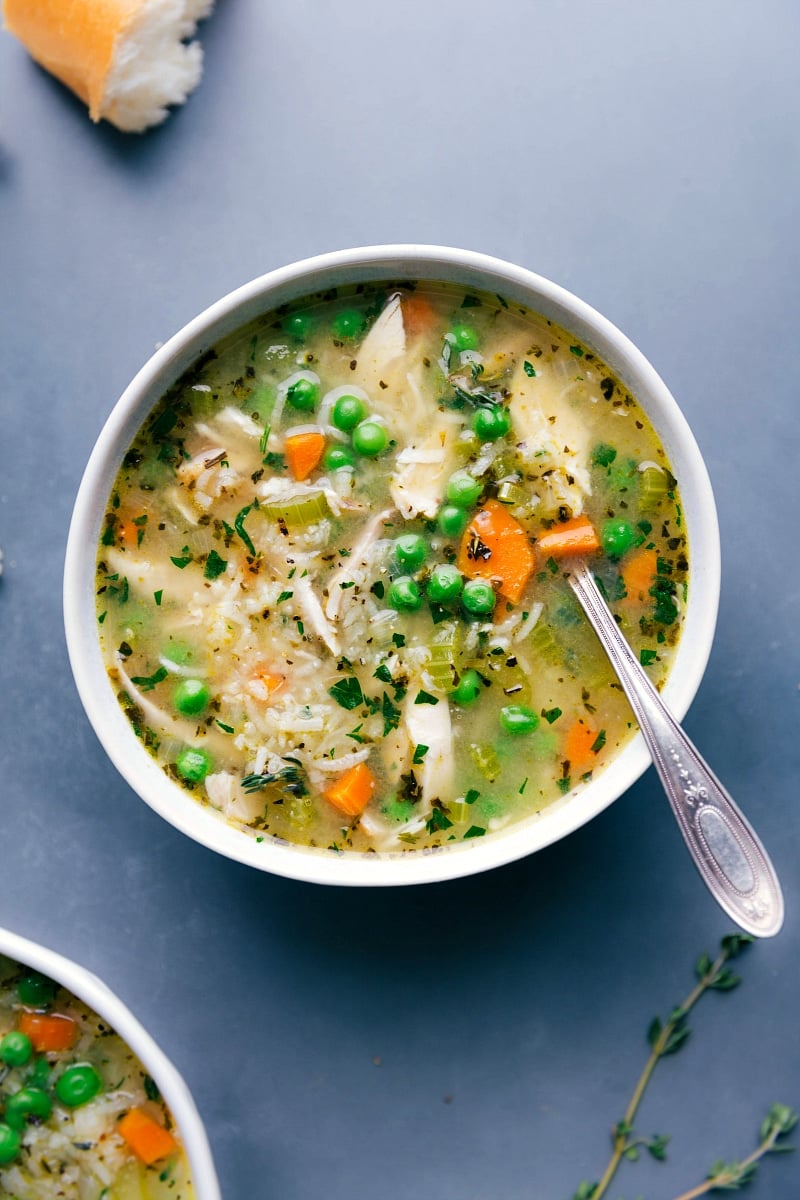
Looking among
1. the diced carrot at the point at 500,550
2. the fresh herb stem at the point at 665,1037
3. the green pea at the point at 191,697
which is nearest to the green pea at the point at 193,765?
the green pea at the point at 191,697

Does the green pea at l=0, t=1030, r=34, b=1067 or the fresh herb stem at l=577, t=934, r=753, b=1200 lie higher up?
the fresh herb stem at l=577, t=934, r=753, b=1200

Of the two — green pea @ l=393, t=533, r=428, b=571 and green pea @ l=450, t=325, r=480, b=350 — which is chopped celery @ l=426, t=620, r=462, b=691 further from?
green pea @ l=450, t=325, r=480, b=350

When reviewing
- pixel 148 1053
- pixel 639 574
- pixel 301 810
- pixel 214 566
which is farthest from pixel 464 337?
pixel 148 1053

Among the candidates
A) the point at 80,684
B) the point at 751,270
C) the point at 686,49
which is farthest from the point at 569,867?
the point at 686,49

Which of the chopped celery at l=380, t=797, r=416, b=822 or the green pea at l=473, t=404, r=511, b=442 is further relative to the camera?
the chopped celery at l=380, t=797, r=416, b=822

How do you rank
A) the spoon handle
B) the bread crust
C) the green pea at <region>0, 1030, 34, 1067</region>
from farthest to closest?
the bread crust, the green pea at <region>0, 1030, 34, 1067</region>, the spoon handle

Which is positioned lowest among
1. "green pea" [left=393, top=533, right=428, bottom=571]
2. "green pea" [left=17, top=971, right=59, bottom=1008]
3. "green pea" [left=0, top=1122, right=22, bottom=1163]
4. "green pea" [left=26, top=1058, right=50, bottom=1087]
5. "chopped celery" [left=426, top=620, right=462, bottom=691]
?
"green pea" [left=0, top=1122, right=22, bottom=1163]

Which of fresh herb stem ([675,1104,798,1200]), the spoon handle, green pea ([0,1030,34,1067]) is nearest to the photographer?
the spoon handle

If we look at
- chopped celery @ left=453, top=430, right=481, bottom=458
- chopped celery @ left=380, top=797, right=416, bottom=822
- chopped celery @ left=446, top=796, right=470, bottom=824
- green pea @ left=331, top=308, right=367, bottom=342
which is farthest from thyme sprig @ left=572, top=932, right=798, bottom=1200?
green pea @ left=331, top=308, right=367, bottom=342

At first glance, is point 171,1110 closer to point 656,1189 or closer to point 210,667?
point 210,667
